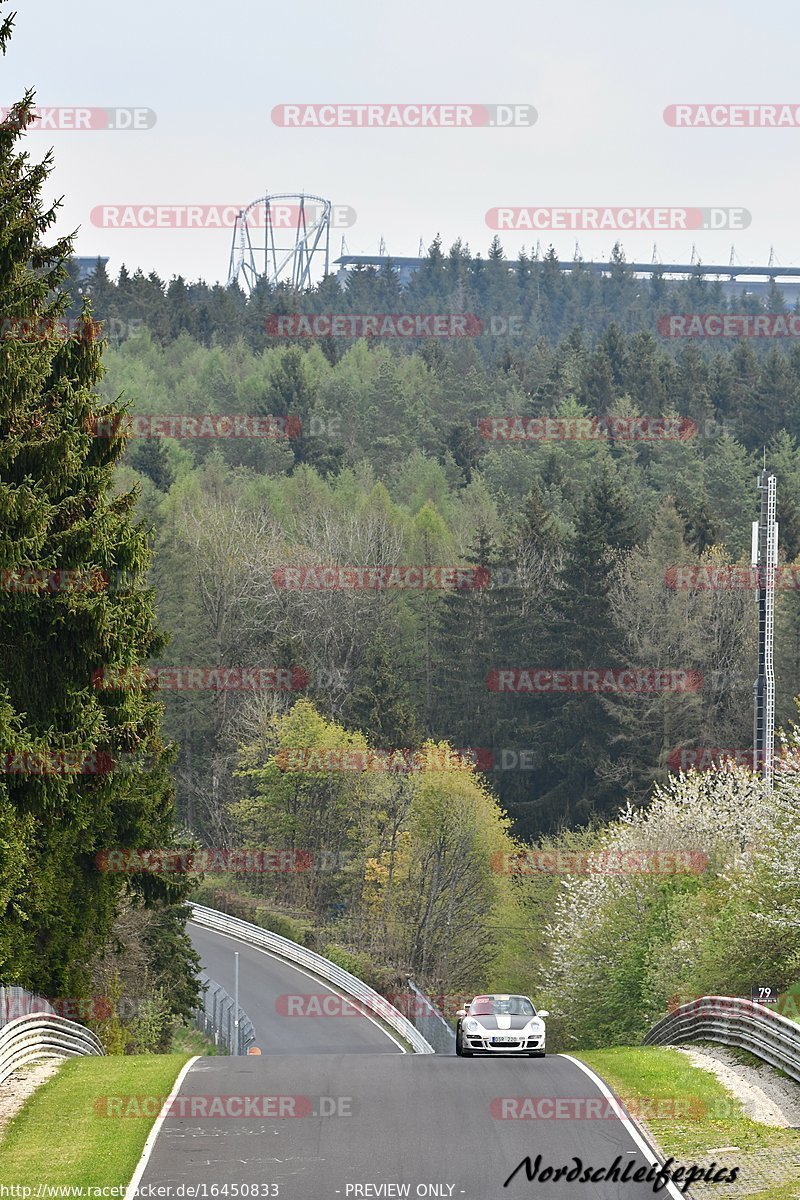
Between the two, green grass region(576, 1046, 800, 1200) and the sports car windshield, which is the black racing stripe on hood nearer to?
the sports car windshield

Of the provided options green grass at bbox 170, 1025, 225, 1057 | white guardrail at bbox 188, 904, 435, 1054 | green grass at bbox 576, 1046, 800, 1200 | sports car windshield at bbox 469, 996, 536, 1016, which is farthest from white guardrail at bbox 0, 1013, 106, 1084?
green grass at bbox 170, 1025, 225, 1057

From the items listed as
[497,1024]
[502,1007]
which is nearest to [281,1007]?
[502,1007]

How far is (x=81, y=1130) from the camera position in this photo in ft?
61.3

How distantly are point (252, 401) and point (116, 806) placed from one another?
9305 cm

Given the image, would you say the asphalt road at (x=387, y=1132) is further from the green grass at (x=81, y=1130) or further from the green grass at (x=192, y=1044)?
the green grass at (x=192, y=1044)

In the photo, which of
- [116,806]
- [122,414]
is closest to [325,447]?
[116,806]

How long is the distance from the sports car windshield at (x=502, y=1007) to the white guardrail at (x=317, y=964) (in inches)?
846

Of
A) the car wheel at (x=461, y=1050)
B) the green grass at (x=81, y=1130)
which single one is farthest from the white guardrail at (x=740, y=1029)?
the green grass at (x=81, y=1130)

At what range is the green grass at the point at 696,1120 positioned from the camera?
1666cm

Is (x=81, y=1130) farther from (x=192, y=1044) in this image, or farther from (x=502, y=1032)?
(x=192, y=1044)

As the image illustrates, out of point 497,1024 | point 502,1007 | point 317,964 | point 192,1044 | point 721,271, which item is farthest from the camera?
point 721,271

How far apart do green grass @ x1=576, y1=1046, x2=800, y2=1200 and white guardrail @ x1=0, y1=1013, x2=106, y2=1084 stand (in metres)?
8.23

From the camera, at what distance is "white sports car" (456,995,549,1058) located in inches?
1033

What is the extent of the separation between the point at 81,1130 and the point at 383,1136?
3.54 metres
